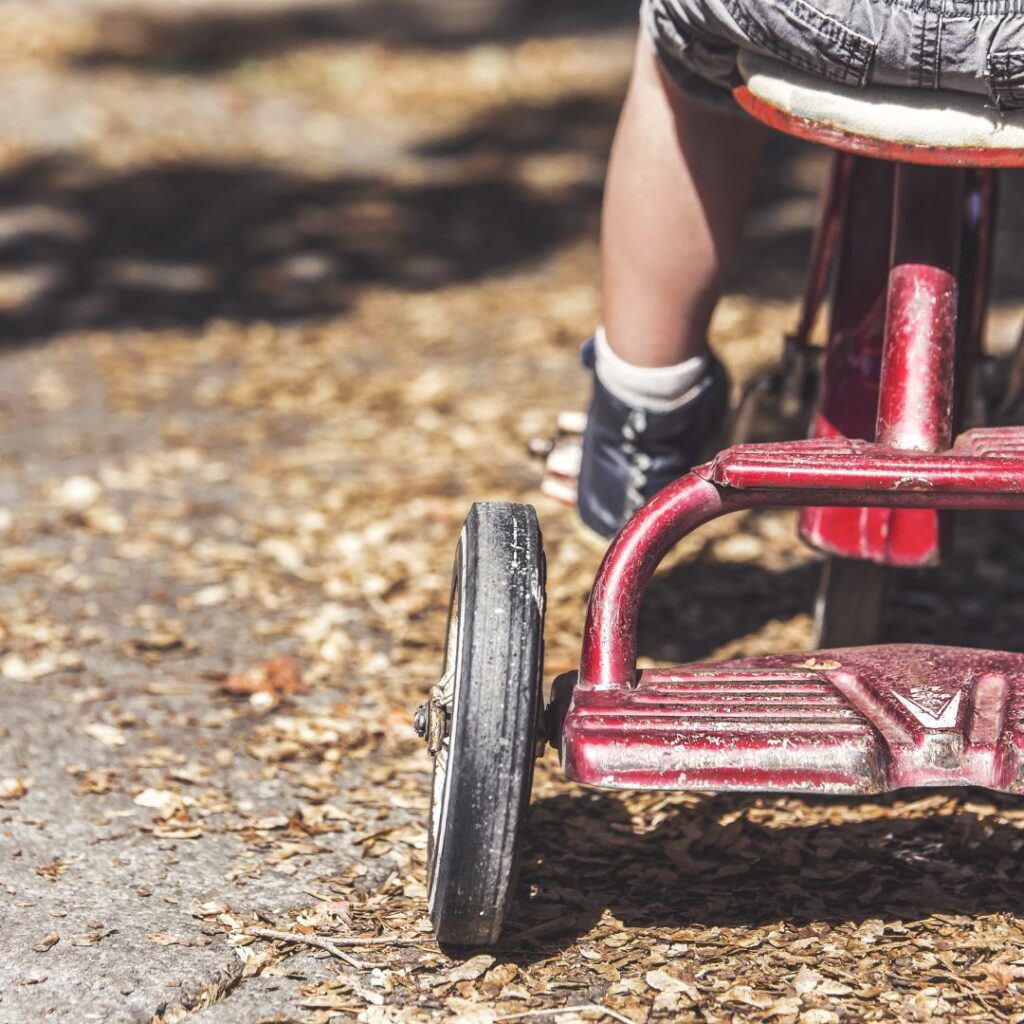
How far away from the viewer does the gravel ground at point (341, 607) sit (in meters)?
1.86

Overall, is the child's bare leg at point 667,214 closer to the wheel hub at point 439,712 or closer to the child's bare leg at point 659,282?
the child's bare leg at point 659,282

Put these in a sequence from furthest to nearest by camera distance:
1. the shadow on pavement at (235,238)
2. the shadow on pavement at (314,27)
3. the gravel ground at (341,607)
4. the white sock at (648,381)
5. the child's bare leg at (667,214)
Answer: the shadow on pavement at (314,27)
the shadow on pavement at (235,238)
the white sock at (648,381)
the child's bare leg at (667,214)
the gravel ground at (341,607)

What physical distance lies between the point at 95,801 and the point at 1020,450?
1357 mm

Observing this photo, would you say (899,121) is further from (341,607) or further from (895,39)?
(341,607)

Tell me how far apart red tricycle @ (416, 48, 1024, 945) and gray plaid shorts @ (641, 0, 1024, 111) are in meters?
0.04

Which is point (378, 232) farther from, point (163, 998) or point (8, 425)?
point (163, 998)

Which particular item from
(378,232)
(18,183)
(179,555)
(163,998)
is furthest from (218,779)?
(18,183)

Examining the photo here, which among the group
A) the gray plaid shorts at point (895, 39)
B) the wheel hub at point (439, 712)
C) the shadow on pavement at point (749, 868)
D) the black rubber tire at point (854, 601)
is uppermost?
the gray plaid shorts at point (895, 39)

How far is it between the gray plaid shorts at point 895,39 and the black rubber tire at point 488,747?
651mm

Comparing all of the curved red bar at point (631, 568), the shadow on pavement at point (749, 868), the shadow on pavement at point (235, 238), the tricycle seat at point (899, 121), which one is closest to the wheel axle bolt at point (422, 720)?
the curved red bar at point (631, 568)

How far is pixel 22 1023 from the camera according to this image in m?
1.74

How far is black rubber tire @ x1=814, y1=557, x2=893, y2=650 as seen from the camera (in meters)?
2.38

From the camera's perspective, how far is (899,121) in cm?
177

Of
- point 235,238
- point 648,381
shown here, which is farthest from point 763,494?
point 235,238
